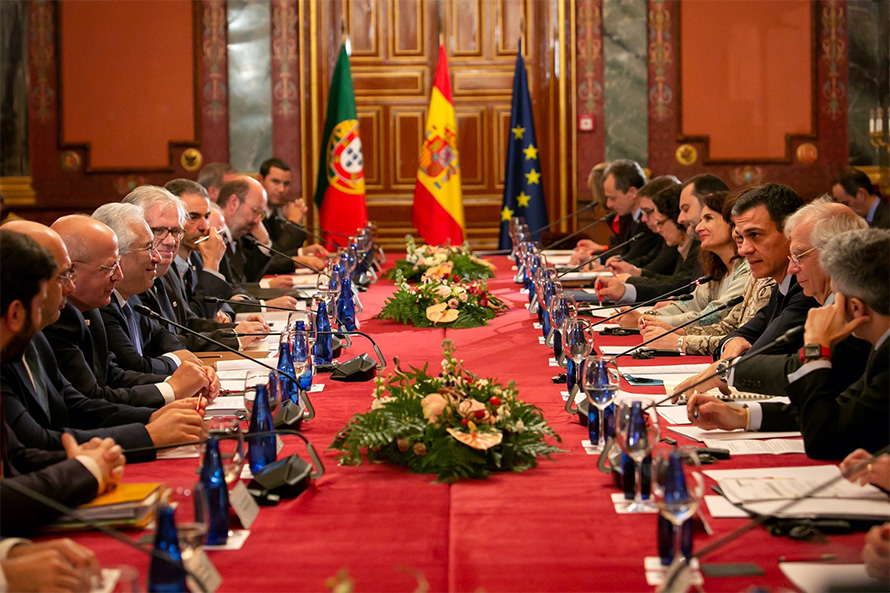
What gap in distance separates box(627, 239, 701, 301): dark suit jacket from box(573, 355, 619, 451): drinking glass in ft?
7.47

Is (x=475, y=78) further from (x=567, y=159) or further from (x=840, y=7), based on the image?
(x=840, y=7)

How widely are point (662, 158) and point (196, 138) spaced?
4100mm

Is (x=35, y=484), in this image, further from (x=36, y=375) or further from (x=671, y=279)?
(x=671, y=279)

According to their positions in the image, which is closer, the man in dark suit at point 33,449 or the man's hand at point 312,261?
the man in dark suit at point 33,449

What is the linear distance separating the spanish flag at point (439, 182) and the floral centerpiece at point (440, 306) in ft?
12.2

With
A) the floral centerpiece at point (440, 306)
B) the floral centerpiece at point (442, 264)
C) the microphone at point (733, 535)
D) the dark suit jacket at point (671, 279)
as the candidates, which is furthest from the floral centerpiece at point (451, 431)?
the floral centerpiece at point (442, 264)

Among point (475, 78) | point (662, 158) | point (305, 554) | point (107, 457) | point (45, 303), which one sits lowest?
point (305, 554)

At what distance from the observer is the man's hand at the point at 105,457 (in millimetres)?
1837

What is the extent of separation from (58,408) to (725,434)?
5.08 feet

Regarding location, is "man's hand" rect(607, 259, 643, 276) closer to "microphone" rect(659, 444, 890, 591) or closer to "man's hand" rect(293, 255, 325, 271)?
"man's hand" rect(293, 255, 325, 271)

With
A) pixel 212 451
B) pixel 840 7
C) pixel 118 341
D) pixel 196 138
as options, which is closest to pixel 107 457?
pixel 212 451

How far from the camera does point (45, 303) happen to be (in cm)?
203

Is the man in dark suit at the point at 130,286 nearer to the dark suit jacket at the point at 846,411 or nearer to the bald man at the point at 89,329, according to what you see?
the bald man at the point at 89,329

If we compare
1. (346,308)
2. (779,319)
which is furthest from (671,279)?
(779,319)
